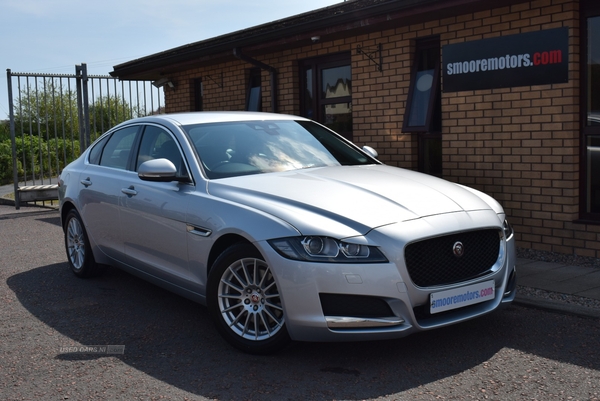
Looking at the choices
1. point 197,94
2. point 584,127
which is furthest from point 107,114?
point 584,127

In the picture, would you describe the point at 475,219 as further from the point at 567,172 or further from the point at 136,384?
the point at 567,172

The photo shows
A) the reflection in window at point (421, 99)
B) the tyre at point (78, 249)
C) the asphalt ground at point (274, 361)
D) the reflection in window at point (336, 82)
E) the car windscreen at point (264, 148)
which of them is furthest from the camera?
the reflection in window at point (336, 82)

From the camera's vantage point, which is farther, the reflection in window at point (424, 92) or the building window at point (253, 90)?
the building window at point (253, 90)

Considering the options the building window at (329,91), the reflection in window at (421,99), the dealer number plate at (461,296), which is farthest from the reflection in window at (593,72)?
the building window at (329,91)

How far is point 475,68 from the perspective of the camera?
823 cm

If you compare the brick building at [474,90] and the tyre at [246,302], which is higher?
the brick building at [474,90]

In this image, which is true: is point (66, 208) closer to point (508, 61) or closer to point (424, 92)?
point (424, 92)

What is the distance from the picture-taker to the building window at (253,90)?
480 inches

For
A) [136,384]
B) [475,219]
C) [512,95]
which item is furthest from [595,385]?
[512,95]

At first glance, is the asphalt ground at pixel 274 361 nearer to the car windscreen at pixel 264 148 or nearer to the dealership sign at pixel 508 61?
the car windscreen at pixel 264 148

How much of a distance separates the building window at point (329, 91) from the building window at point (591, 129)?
3698 millimetres

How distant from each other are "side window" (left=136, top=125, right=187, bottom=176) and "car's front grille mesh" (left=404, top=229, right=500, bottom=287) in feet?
6.62

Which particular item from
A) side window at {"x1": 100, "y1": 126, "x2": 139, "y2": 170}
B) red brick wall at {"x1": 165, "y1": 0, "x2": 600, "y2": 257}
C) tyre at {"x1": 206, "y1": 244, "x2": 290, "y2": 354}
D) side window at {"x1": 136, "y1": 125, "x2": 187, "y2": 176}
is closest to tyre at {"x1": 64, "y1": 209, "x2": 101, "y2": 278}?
side window at {"x1": 100, "y1": 126, "x2": 139, "y2": 170}

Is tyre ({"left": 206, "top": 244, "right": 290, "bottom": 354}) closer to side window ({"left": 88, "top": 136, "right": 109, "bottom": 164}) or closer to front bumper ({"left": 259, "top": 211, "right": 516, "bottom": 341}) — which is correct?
front bumper ({"left": 259, "top": 211, "right": 516, "bottom": 341})
